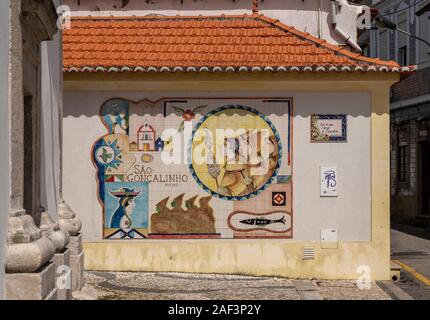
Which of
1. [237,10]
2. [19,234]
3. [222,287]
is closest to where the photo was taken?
[19,234]

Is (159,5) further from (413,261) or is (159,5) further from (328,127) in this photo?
(413,261)

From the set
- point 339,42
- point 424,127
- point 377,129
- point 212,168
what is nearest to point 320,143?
point 377,129

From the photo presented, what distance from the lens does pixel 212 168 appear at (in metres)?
13.7

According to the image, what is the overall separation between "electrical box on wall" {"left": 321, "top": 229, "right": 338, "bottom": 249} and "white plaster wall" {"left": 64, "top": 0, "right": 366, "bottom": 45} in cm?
542

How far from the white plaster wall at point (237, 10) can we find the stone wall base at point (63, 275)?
308 inches

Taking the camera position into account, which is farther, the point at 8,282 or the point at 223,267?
the point at 223,267

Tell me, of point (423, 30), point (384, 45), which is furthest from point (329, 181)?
point (384, 45)

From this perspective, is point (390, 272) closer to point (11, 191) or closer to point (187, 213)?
point (187, 213)

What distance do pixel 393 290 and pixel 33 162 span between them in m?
6.25

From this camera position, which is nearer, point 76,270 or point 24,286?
point 24,286

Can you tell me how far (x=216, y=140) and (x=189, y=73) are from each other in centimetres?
126

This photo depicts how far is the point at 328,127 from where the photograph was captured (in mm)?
13688

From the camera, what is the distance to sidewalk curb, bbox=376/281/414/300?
1190cm

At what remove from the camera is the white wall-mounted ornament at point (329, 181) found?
44.9 feet
